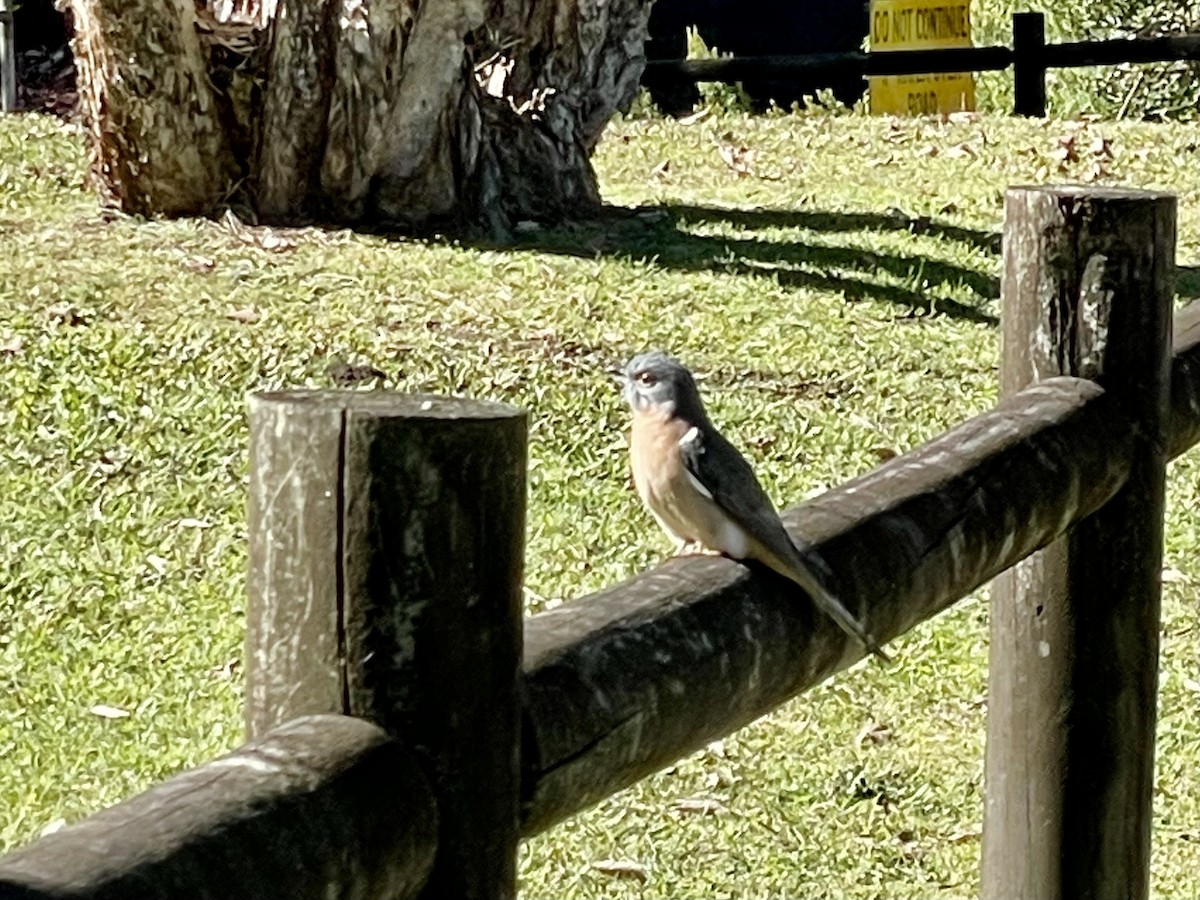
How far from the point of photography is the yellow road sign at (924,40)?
15.3m

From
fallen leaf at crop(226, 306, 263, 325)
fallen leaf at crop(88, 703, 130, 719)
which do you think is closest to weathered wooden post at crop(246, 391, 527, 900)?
fallen leaf at crop(88, 703, 130, 719)

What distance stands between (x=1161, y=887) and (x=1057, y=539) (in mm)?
1975

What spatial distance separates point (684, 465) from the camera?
10.4 ft

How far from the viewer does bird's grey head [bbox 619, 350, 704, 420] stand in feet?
10.5

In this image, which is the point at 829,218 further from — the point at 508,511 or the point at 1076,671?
the point at 508,511

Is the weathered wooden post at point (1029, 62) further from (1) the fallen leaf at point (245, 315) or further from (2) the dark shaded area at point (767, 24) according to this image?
(1) the fallen leaf at point (245, 315)

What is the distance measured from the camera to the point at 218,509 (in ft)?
21.4

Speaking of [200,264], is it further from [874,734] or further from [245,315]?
[874,734]

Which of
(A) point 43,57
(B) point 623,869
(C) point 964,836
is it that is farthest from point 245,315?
(A) point 43,57

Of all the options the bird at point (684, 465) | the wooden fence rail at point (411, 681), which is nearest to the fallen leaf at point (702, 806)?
the bird at point (684, 465)

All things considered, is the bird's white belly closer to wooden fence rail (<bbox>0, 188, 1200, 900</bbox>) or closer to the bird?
the bird

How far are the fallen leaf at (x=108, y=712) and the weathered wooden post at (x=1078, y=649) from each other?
2632 millimetres

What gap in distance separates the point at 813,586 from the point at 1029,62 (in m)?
13.3

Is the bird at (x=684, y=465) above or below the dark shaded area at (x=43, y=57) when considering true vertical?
below
